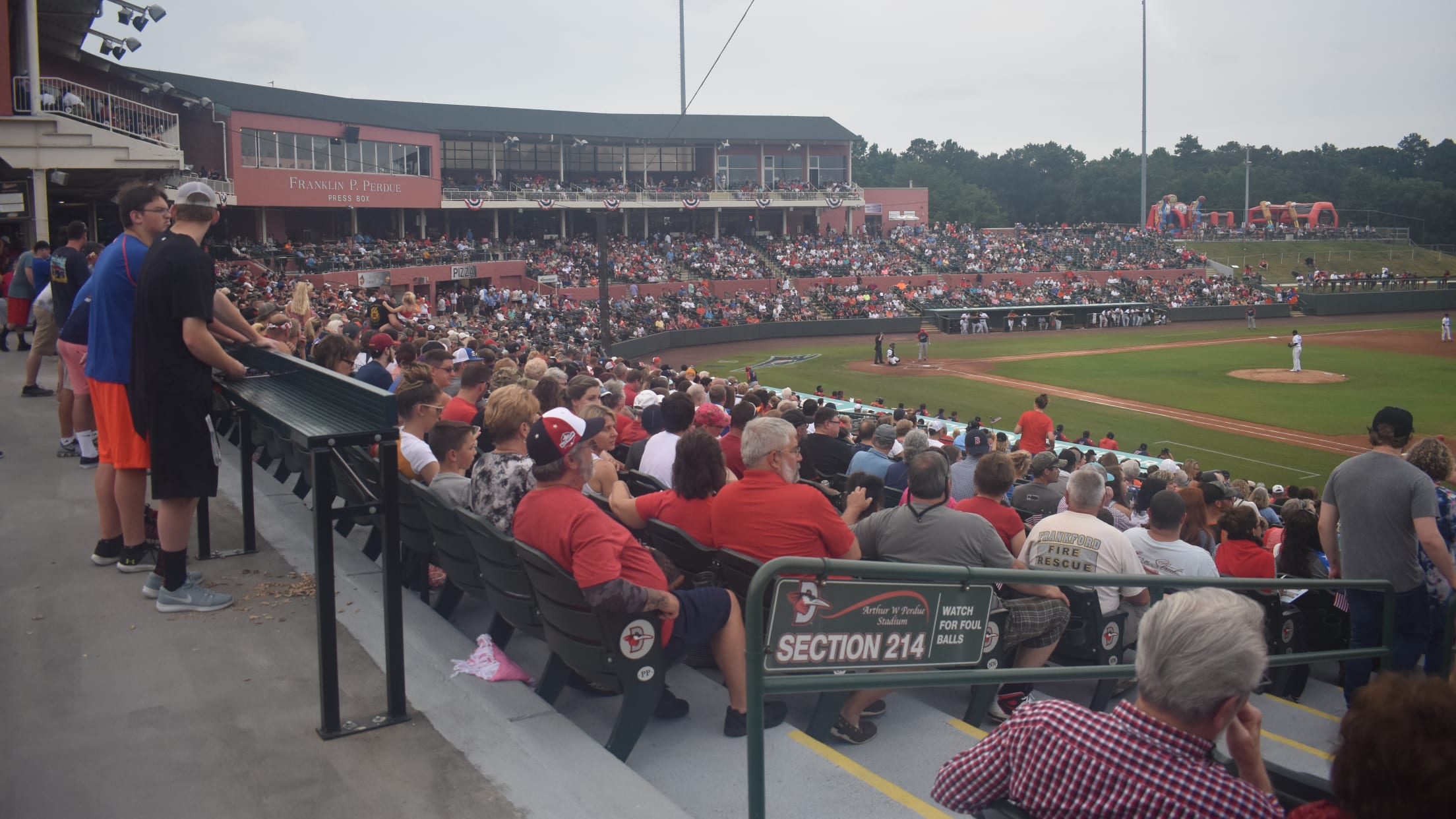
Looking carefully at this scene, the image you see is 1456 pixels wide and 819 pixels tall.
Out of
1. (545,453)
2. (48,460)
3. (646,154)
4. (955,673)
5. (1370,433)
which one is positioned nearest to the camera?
(955,673)

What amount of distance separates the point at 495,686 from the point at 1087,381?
112 feet

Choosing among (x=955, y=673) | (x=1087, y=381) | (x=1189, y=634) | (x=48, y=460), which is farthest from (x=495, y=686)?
(x=1087, y=381)

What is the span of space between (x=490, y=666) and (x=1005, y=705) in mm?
2684

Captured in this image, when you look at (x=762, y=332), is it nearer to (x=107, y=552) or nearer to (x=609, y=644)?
(x=107, y=552)

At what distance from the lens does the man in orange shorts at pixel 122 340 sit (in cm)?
552

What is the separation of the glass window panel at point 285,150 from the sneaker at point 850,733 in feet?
159

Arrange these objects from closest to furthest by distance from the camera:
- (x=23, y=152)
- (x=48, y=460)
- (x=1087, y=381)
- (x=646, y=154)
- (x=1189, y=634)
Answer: (x=1189, y=634)
(x=48, y=460)
(x=23, y=152)
(x=1087, y=381)
(x=646, y=154)

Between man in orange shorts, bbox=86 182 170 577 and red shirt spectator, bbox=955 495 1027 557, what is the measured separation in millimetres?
4564

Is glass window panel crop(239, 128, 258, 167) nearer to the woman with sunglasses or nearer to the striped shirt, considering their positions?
the woman with sunglasses

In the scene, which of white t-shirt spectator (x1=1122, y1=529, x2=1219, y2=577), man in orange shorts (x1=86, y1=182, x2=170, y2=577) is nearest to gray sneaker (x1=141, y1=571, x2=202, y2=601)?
man in orange shorts (x1=86, y1=182, x2=170, y2=577)

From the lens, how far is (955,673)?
12.8 ft

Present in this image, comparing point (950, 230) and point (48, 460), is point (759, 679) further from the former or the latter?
point (950, 230)

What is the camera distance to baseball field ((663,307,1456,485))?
85.5 ft

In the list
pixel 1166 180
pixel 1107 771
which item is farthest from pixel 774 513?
pixel 1166 180
